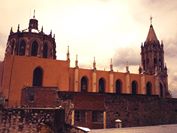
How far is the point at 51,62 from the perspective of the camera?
4394 cm

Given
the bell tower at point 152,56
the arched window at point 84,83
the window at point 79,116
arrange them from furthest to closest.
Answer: the bell tower at point 152,56
the arched window at point 84,83
the window at point 79,116

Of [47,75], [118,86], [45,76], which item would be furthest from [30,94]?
[118,86]

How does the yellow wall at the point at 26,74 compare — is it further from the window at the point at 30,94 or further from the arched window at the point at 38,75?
the window at the point at 30,94

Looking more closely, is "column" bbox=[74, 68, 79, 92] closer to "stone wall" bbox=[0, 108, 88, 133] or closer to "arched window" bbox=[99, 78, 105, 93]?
"arched window" bbox=[99, 78, 105, 93]

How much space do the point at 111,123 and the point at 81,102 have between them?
356 centimetres

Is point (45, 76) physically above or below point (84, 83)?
above

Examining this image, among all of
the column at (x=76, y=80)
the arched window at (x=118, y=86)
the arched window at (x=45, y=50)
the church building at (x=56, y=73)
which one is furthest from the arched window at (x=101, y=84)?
the arched window at (x=45, y=50)

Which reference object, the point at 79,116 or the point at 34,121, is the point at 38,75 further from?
the point at 34,121

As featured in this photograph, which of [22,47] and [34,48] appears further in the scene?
[34,48]

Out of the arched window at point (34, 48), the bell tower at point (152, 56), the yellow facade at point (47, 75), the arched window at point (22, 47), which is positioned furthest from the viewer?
the bell tower at point (152, 56)

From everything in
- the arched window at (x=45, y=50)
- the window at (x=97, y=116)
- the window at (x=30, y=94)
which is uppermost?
the arched window at (x=45, y=50)

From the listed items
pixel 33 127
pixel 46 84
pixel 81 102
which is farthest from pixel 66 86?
pixel 33 127

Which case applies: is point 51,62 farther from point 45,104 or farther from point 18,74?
point 45,104

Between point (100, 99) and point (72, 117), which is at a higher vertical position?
point (100, 99)
